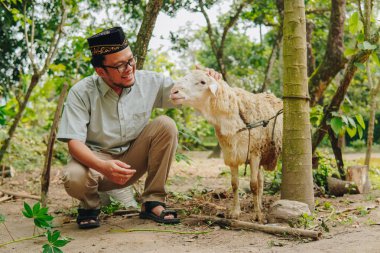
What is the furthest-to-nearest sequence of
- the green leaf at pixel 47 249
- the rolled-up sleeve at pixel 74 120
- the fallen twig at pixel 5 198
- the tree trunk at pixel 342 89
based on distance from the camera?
1. the fallen twig at pixel 5 198
2. the tree trunk at pixel 342 89
3. the rolled-up sleeve at pixel 74 120
4. the green leaf at pixel 47 249

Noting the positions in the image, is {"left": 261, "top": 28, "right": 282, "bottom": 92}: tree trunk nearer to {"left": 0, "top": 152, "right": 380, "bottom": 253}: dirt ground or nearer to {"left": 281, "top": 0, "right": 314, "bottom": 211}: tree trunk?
{"left": 0, "top": 152, "right": 380, "bottom": 253}: dirt ground

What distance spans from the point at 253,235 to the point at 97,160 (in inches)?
48.7

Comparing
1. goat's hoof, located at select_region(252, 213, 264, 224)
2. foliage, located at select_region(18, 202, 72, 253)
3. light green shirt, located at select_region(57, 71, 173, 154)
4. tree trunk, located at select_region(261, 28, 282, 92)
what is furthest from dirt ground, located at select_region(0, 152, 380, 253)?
tree trunk, located at select_region(261, 28, 282, 92)

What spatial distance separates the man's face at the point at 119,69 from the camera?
11.4 feet

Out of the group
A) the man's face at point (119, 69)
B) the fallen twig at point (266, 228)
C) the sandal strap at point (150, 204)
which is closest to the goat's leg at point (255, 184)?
the fallen twig at point (266, 228)

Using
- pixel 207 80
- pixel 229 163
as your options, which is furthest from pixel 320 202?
pixel 207 80

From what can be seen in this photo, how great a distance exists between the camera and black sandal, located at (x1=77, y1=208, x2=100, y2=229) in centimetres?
356

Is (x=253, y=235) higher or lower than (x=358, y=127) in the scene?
lower

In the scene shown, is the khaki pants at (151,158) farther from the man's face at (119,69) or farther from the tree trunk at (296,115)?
the tree trunk at (296,115)

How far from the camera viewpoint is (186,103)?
354 cm

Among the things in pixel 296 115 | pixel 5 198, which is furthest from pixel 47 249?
pixel 5 198

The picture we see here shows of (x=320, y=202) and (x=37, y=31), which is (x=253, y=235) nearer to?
(x=320, y=202)

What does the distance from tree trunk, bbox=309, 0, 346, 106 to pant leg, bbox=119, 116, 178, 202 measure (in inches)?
122

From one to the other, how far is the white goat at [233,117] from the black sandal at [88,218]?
3.65ft
